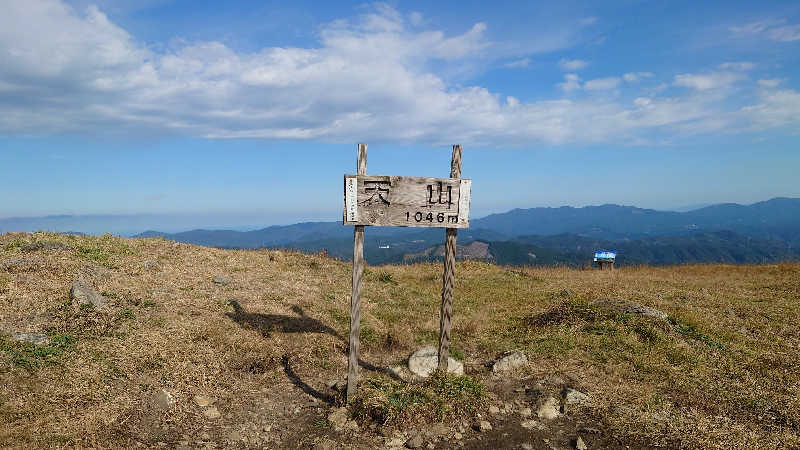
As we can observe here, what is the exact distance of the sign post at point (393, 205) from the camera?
26.0 ft

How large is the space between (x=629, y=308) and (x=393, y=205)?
1013cm

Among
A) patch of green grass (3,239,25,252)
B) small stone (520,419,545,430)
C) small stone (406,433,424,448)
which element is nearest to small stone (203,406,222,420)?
small stone (406,433,424,448)

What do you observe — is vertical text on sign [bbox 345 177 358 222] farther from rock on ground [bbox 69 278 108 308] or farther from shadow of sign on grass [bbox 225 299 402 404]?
rock on ground [bbox 69 278 108 308]

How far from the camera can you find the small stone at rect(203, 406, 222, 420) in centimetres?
789

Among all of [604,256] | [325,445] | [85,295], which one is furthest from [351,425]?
[604,256]

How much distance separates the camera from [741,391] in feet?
30.0

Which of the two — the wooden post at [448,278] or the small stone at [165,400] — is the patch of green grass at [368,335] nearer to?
the wooden post at [448,278]

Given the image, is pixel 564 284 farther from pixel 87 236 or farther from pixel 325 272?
pixel 87 236

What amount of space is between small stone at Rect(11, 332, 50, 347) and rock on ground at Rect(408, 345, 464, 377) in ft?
26.1

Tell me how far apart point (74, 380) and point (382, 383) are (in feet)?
19.0

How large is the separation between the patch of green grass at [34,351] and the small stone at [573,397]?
10.3 metres

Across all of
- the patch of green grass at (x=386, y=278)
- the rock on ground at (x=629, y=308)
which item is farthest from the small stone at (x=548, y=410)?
the patch of green grass at (x=386, y=278)

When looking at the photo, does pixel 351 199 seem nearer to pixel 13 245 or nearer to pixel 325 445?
pixel 325 445

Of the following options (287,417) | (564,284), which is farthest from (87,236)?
(564,284)
